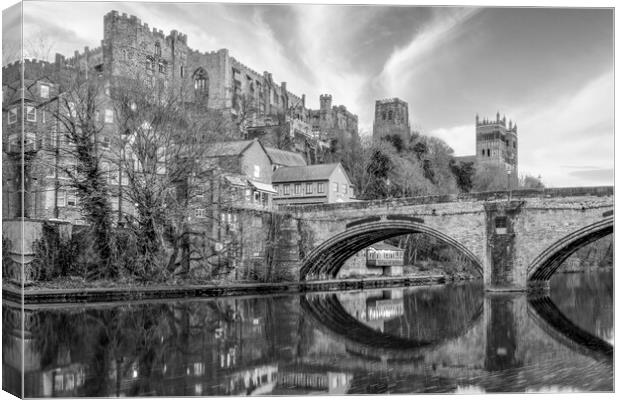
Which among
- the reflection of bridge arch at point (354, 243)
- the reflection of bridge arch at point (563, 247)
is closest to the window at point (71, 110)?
the reflection of bridge arch at point (354, 243)

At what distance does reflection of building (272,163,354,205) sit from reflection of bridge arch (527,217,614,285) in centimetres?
1520

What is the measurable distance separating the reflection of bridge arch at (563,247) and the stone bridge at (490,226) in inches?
0.7

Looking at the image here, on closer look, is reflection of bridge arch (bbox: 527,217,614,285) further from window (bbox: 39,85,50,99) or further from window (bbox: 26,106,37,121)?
window (bbox: 26,106,37,121)

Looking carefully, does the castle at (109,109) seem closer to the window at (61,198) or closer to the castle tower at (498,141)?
the window at (61,198)

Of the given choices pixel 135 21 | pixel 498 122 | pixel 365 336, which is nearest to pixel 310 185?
pixel 135 21

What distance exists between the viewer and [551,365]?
10312 mm

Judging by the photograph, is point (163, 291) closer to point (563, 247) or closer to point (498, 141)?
point (498, 141)

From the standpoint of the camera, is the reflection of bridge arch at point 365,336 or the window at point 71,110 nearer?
the reflection of bridge arch at point 365,336

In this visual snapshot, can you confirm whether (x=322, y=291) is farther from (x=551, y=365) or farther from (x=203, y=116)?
(x=551, y=365)

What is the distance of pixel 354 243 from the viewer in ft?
96.2

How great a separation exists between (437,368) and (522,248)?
47.9ft

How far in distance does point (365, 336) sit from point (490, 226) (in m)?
11.5

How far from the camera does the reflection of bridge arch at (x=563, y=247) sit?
22.3 metres

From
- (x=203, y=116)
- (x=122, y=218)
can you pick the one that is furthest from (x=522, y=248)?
(x=122, y=218)
